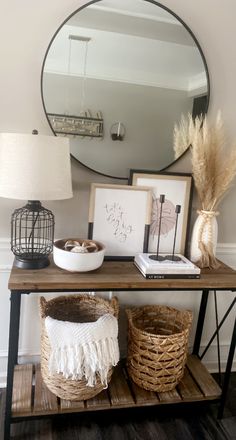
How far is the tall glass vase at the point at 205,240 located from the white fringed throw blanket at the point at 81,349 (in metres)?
0.57

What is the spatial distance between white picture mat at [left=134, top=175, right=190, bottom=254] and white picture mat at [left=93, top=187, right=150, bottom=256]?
6 centimetres

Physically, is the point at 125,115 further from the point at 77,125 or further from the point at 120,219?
the point at 120,219

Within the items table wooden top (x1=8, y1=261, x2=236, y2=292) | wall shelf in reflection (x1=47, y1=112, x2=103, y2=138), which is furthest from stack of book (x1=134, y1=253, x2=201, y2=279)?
wall shelf in reflection (x1=47, y1=112, x2=103, y2=138)

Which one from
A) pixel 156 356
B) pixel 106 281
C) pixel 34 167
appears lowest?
pixel 156 356

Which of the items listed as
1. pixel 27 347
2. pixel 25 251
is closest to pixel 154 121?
pixel 25 251

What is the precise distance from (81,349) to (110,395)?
400 mm

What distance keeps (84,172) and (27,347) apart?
1.00m

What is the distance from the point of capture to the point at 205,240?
5.65 ft

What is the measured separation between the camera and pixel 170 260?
1616mm

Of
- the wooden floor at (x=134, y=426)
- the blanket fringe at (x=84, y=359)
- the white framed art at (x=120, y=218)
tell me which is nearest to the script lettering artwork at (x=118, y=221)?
the white framed art at (x=120, y=218)

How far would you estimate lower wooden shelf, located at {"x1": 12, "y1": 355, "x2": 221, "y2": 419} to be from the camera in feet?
5.11

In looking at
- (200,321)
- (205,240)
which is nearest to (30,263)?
(205,240)

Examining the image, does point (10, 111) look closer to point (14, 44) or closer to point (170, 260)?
point (14, 44)

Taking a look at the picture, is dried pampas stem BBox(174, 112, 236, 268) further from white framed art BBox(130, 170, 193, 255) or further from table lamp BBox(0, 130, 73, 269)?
table lamp BBox(0, 130, 73, 269)
